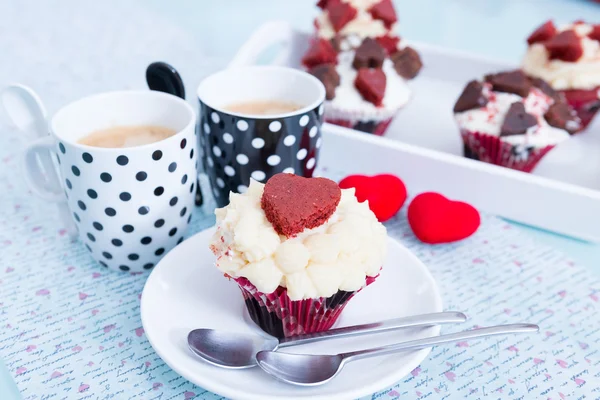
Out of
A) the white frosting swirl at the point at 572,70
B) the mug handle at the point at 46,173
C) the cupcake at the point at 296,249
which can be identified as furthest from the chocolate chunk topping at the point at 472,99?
the mug handle at the point at 46,173

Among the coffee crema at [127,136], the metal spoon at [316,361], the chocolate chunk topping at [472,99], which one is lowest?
the metal spoon at [316,361]

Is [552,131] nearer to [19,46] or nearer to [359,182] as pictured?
[359,182]

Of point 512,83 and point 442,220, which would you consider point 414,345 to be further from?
point 512,83

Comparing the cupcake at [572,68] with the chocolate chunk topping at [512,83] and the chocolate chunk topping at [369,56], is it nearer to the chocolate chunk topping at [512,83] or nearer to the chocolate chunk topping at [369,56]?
the chocolate chunk topping at [512,83]

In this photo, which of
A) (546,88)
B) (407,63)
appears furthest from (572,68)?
(407,63)

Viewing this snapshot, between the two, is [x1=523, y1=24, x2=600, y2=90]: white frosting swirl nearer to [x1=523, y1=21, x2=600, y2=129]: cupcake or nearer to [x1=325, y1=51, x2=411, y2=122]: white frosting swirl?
[x1=523, y1=21, x2=600, y2=129]: cupcake

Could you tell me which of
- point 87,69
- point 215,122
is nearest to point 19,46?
point 87,69
